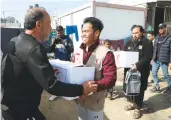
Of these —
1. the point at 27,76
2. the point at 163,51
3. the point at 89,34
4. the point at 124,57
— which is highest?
the point at 89,34

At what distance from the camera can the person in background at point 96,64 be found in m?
2.49

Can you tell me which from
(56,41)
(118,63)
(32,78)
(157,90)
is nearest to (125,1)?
(157,90)

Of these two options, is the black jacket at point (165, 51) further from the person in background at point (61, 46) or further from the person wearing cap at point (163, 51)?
the person in background at point (61, 46)

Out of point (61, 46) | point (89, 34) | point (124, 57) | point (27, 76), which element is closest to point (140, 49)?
point (124, 57)

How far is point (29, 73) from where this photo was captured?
193 cm

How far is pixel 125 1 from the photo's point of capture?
1242cm

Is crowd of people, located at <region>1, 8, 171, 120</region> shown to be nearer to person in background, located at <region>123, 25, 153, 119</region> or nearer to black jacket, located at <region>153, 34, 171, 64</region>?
person in background, located at <region>123, 25, 153, 119</region>

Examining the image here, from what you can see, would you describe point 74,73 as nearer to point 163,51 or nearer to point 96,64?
point 96,64

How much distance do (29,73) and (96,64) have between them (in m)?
0.83

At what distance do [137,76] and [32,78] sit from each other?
3.34 m

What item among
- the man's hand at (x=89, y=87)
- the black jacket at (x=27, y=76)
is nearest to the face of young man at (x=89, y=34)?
the man's hand at (x=89, y=87)

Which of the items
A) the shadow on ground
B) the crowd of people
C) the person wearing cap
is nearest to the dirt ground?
the shadow on ground

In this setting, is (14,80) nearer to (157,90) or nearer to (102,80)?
(102,80)

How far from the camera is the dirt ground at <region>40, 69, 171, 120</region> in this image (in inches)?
201
